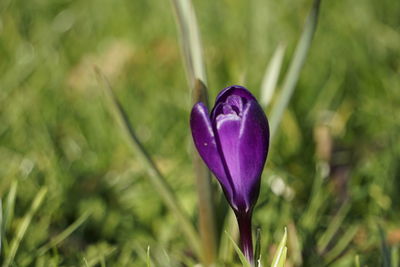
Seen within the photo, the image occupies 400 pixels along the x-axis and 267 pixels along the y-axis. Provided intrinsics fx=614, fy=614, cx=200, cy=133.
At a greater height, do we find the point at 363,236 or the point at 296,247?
the point at 296,247

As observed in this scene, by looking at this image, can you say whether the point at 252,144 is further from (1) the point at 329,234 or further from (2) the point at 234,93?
(1) the point at 329,234

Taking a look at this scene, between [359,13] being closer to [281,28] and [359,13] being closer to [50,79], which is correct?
[281,28]

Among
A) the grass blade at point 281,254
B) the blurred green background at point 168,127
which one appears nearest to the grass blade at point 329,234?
the blurred green background at point 168,127

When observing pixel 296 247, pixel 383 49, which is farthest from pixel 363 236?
pixel 383 49

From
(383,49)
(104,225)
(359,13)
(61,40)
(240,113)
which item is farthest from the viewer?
(61,40)

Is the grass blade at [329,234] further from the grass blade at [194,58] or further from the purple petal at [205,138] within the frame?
the purple petal at [205,138]

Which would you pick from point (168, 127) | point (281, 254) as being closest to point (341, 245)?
point (281, 254)

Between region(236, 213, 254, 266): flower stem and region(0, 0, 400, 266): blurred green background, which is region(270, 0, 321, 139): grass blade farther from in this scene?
region(236, 213, 254, 266): flower stem
